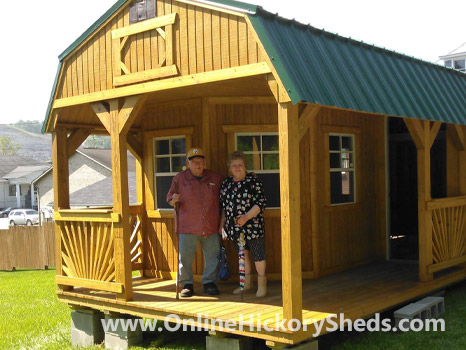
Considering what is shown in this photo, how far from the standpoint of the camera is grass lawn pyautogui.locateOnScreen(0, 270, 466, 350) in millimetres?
6352

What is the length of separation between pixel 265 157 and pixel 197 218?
1504mm

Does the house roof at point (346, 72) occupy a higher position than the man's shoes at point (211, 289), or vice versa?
the house roof at point (346, 72)

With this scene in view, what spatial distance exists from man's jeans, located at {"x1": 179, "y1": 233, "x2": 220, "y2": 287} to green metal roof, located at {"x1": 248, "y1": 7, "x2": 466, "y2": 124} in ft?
7.91

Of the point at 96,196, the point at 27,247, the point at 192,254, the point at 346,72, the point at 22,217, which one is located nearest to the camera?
the point at 346,72

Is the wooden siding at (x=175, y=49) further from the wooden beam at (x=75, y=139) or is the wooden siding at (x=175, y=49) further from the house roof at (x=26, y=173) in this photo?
the house roof at (x=26, y=173)

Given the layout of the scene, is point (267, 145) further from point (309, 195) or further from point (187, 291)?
point (187, 291)

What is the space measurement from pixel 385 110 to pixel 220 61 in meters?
1.91

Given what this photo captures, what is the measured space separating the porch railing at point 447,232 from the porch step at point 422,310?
57 centimetres

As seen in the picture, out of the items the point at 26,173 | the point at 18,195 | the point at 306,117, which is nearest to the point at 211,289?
the point at 306,117

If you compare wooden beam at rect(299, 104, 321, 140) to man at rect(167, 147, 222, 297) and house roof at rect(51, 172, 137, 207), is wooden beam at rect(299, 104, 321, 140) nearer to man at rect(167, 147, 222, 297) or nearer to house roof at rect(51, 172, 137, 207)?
man at rect(167, 147, 222, 297)

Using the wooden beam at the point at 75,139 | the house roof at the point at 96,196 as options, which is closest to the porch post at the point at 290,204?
the wooden beam at the point at 75,139

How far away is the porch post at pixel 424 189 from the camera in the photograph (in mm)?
7590

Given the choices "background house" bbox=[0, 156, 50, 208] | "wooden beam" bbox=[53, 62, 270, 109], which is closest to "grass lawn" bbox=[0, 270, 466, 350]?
"wooden beam" bbox=[53, 62, 270, 109]

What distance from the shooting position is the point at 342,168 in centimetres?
875
